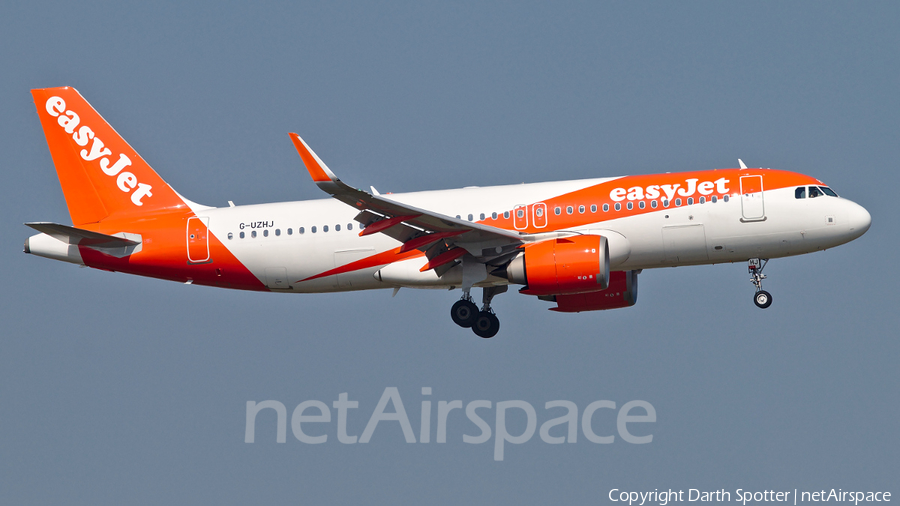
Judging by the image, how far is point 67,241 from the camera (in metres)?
36.3

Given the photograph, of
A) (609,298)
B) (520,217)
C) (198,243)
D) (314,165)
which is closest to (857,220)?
(609,298)

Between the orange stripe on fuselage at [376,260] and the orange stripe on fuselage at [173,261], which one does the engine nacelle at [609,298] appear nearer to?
the orange stripe on fuselage at [376,260]

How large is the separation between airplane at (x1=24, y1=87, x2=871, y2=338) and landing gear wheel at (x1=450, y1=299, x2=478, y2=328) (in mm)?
33

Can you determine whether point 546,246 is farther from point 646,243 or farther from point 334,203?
point 334,203

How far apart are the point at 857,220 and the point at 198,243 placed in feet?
69.4

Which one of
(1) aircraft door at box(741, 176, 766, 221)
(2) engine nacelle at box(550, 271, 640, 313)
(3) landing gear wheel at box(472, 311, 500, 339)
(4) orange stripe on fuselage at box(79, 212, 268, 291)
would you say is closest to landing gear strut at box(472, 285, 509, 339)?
(3) landing gear wheel at box(472, 311, 500, 339)

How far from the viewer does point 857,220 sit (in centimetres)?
3325

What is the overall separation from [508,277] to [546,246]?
1667 mm

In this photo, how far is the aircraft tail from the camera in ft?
125

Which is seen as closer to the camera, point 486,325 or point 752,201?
point 752,201

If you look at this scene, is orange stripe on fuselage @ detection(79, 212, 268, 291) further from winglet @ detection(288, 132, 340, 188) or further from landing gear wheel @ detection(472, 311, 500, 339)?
winglet @ detection(288, 132, 340, 188)

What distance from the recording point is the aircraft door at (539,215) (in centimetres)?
3419

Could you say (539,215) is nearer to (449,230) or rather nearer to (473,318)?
(449,230)

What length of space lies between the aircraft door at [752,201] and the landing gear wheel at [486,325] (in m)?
8.81
